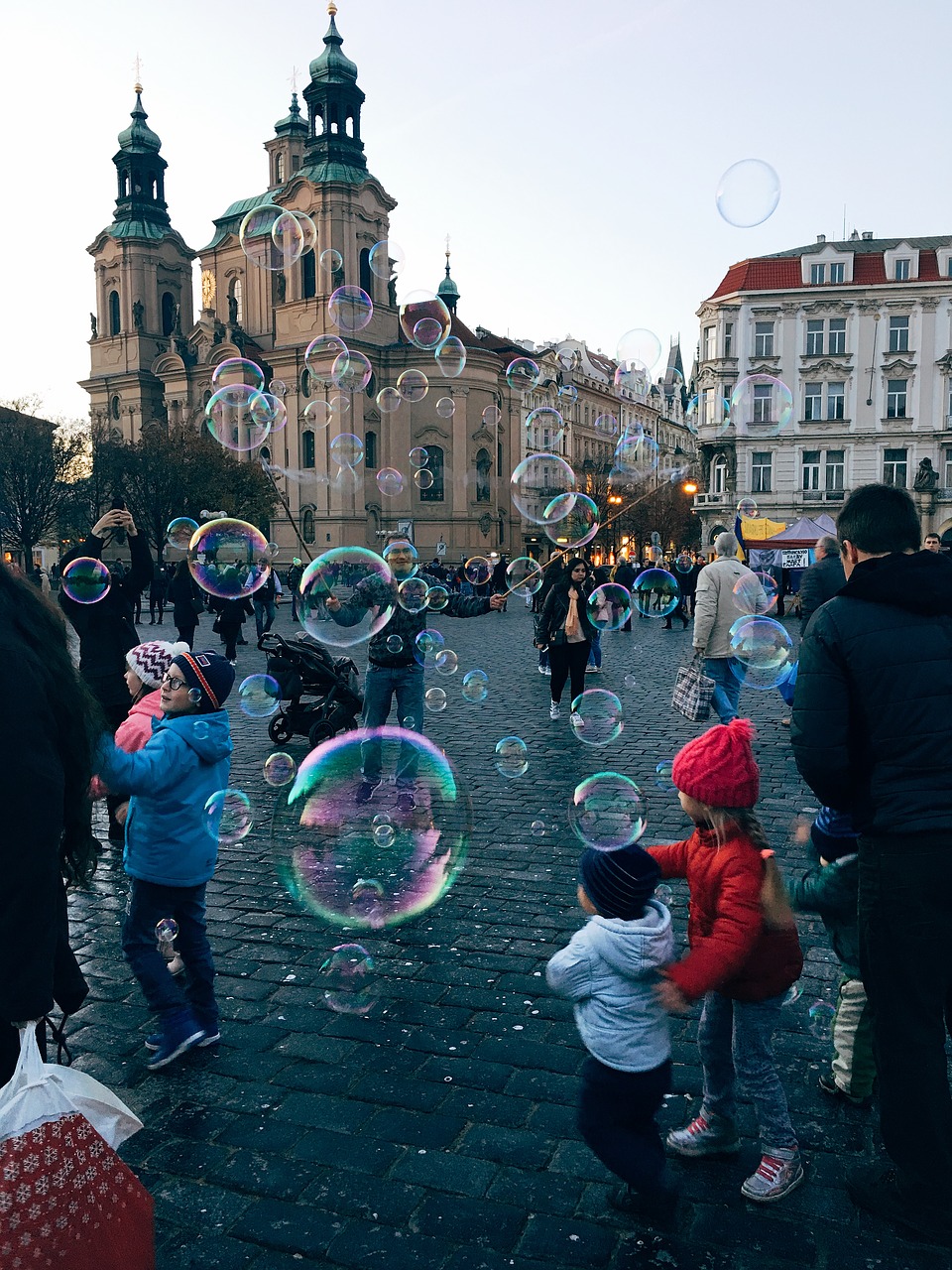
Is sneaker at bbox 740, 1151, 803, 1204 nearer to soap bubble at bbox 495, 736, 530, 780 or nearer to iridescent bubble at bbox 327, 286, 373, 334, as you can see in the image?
soap bubble at bbox 495, 736, 530, 780

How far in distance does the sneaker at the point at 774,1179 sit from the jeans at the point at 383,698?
4895mm

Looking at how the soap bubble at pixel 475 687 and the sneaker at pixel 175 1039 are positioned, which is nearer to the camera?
the sneaker at pixel 175 1039

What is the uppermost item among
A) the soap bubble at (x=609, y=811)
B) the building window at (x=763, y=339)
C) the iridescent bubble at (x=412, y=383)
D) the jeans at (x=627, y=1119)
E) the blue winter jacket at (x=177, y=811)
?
the building window at (x=763, y=339)

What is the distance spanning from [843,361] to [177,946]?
43.9 m

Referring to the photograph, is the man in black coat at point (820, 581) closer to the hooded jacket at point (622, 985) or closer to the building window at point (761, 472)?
the hooded jacket at point (622, 985)

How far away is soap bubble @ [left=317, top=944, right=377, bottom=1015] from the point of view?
389 centimetres

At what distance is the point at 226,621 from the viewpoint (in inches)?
645

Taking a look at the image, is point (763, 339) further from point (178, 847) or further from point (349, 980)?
point (178, 847)

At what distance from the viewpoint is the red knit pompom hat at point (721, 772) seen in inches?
108

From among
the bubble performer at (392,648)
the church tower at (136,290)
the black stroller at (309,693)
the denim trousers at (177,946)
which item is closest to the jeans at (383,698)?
the bubble performer at (392,648)

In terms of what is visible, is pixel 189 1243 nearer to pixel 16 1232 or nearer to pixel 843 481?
pixel 16 1232

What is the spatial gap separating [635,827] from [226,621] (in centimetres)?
1290

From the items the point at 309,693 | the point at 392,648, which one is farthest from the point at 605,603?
the point at 392,648

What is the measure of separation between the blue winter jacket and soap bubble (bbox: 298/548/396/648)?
347 cm
